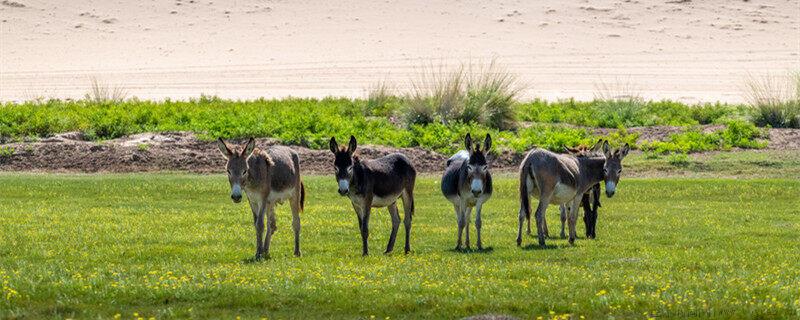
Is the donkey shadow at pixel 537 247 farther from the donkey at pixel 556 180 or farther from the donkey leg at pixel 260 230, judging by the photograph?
the donkey leg at pixel 260 230

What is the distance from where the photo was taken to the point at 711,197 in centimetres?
2817

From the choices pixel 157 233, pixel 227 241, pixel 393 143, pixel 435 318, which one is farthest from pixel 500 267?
pixel 393 143

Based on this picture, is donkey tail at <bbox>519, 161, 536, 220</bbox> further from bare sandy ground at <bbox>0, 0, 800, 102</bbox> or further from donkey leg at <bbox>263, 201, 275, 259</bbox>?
bare sandy ground at <bbox>0, 0, 800, 102</bbox>

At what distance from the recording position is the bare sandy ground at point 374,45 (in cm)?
6406

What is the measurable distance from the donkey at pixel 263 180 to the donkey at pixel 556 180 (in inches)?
142

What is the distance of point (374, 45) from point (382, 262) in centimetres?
6150

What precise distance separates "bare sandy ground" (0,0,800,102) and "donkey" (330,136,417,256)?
3810 cm

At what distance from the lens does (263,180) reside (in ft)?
60.1

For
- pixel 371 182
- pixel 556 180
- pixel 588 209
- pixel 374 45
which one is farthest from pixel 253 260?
pixel 374 45

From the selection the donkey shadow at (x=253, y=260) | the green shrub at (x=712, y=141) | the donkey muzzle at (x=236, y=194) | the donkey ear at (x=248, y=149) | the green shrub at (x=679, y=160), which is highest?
the donkey ear at (x=248, y=149)

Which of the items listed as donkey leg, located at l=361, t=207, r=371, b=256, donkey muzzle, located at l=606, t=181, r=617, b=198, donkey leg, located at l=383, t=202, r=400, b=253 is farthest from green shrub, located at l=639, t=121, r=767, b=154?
donkey leg, located at l=361, t=207, r=371, b=256

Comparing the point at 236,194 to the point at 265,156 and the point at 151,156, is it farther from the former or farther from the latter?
the point at 151,156

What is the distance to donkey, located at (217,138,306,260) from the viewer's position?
58.5ft

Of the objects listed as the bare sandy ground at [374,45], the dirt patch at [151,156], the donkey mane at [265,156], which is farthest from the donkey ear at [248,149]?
the bare sandy ground at [374,45]
